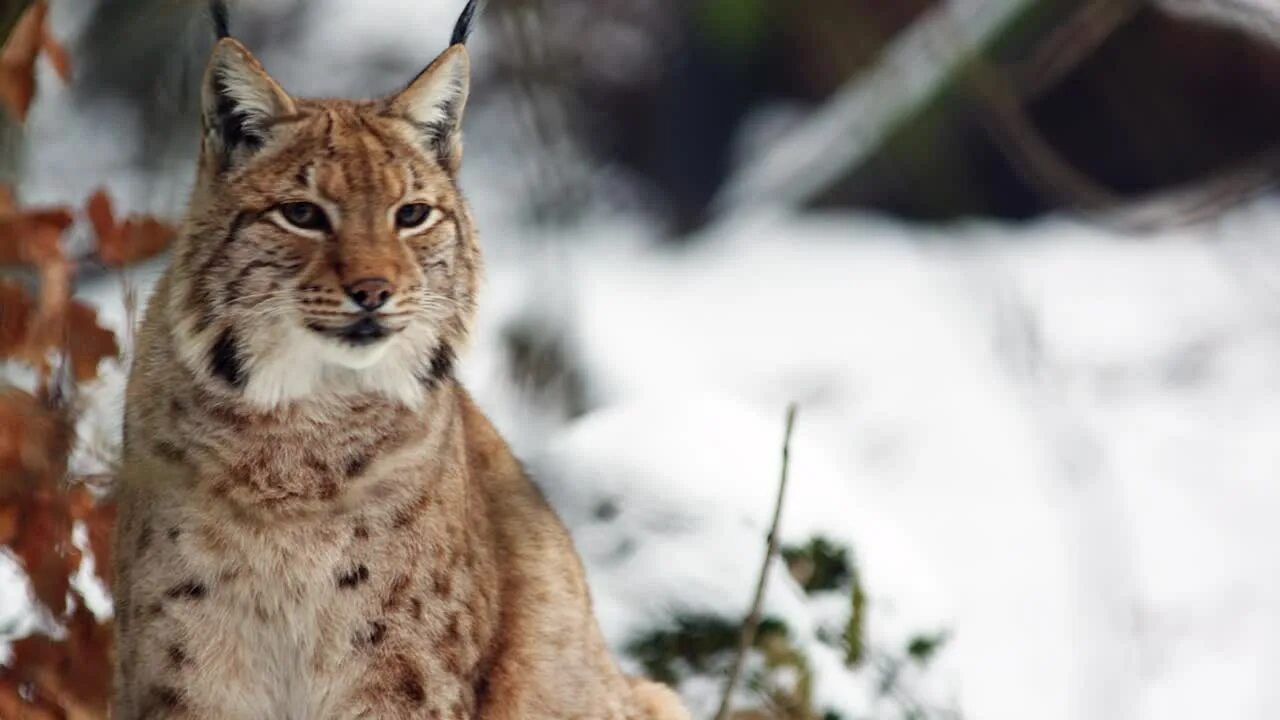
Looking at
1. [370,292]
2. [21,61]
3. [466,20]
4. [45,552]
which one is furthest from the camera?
[45,552]

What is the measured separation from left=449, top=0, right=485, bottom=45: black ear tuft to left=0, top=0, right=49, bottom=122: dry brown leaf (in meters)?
0.83

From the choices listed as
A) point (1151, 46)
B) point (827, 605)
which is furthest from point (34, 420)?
point (1151, 46)

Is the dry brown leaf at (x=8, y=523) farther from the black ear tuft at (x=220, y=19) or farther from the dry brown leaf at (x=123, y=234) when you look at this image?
the black ear tuft at (x=220, y=19)

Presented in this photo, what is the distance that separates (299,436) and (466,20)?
2.89 ft

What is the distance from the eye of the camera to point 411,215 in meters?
3.52

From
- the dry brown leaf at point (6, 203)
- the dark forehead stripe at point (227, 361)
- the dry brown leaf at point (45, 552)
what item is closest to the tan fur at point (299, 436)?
the dark forehead stripe at point (227, 361)

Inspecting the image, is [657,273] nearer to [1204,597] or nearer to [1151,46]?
[1151,46]

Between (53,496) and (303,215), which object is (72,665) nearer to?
(53,496)

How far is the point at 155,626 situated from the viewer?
348 cm

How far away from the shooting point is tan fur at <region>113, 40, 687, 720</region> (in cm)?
345

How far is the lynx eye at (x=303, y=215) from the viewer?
11.3 ft

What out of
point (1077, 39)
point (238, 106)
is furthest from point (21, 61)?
point (1077, 39)

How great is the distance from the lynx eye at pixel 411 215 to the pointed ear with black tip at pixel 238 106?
28 centimetres

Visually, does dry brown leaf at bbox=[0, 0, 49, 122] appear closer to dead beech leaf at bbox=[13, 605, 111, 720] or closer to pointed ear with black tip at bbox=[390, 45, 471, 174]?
pointed ear with black tip at bbox=[390, 45, 471, 174]
